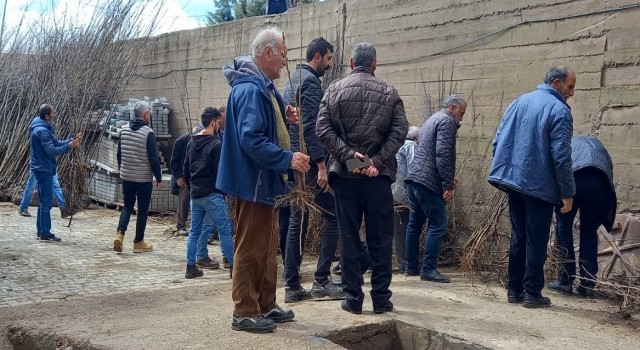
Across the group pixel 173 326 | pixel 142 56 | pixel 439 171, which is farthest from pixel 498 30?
pixel 142 56

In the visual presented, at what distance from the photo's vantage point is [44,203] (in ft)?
28.1

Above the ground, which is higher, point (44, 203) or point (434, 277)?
point (44, 203)

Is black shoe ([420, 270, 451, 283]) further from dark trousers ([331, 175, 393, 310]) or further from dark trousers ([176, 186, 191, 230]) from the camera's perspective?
dark trousers ([176, 186, 191, 230])

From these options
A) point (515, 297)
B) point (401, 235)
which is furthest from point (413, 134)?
point (515, 297)

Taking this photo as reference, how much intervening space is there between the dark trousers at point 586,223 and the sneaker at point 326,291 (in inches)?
77.5

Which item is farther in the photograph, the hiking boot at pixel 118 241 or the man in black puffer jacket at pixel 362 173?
the hiking boot at pixel 118 241

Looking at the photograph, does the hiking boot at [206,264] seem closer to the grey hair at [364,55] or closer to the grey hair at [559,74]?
the grey hair at [364,55]

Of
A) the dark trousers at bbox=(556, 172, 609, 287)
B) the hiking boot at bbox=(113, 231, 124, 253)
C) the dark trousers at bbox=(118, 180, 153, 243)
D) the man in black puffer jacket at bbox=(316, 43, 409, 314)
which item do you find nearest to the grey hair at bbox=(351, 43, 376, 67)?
the man in black puffer jacket at bbox=(316, 43, 409, 314)

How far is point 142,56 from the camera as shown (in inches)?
527

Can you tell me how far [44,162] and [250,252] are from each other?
18.1ft

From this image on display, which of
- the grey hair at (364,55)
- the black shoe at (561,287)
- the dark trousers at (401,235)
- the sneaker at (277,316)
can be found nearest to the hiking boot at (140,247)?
the dark trousers at (401,235)

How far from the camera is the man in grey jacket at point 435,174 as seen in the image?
6.11 m

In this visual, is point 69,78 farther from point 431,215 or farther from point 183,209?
point 431,215

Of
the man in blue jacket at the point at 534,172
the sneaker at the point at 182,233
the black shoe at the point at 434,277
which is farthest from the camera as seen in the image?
the sneaker at the point at 182,233
